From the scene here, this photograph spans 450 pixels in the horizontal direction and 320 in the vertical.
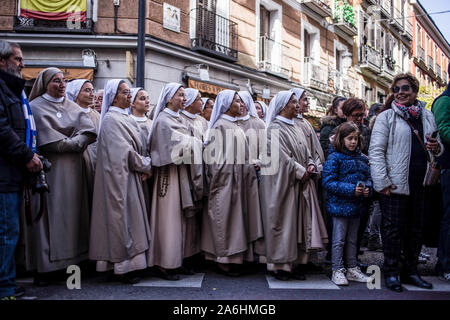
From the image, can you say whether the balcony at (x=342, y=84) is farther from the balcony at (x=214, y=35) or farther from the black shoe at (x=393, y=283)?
the black shoe at (x=393, y=283)

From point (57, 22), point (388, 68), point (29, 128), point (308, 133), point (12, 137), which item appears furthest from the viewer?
point (388, 68)

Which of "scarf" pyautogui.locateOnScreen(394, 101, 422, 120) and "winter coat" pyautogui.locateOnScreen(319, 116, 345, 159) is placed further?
"winter coat" pyautogui.locateOnScreen(319, 116, 345, 159)

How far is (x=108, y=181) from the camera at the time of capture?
4.04 m

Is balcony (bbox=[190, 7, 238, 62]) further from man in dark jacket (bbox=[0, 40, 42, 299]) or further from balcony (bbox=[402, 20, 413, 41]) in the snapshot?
balcony (bbox=[402, 20, 413, 41])

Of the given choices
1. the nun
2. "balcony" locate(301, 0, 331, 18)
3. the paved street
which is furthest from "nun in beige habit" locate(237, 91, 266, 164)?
"balcony" locate(301, 0, 331, 18)

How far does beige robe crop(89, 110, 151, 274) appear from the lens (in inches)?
156

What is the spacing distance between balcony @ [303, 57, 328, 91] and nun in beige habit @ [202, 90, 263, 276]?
45.6 ft

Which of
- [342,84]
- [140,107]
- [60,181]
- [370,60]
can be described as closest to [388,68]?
[370,60]

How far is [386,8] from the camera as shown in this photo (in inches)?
1059

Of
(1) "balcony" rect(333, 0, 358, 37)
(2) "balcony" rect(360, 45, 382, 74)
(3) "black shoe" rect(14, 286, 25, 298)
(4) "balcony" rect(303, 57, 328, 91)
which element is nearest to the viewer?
(3) "black shoe" rect(14, 286, 25, 298)

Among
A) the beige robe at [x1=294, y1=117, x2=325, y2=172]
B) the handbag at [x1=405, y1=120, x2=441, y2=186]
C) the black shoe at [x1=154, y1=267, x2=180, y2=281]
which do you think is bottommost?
the black shoe at [x1=154, y1=267, x2=180, y2=281]

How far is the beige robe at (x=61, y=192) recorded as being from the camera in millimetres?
3986

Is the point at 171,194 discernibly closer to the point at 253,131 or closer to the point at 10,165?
the point at 253,131

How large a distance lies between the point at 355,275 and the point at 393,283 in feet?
1.27
